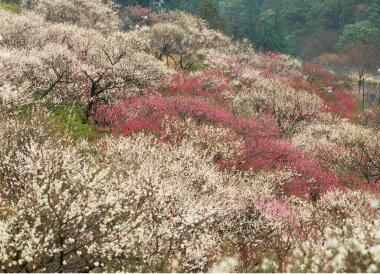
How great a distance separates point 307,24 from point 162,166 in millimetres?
102372

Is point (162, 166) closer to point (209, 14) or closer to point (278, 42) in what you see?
point (209, 14)

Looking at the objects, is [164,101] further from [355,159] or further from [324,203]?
[355,159]

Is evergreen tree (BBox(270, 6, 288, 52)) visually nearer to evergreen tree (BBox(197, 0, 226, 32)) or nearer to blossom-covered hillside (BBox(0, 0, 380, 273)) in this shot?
evergreen tree (BBox(197, 0, 226, 32))

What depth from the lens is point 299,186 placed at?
16.9 meters

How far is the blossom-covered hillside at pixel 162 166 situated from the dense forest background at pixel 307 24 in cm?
3943

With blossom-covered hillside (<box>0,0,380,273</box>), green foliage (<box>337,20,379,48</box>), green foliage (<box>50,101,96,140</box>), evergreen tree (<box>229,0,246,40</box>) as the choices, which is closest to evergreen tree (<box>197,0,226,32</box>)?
evergreen tree (<box>229,0,246,40</box>)

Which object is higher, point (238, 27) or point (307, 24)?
point (307, 24)

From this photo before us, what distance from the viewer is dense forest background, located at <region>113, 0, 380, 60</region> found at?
2991 inches

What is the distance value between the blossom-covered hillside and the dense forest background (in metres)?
39.4

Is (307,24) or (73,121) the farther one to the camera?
(307,24)

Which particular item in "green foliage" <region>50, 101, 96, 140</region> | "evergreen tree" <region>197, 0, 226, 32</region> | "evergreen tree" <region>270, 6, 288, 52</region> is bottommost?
"green foliage" <region>50, 101, 96, 140</region>

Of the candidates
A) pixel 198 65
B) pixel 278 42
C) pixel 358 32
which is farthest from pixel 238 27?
pixel 198 65

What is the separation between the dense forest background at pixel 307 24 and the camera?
2991 inches

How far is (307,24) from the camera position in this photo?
314 feet
